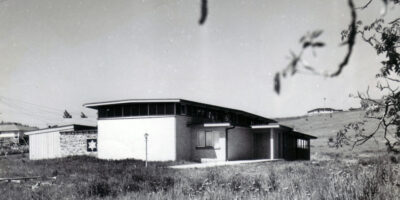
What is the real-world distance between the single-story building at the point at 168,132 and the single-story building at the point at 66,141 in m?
2.43

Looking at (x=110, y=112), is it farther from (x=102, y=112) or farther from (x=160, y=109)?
(x=160, y=109)

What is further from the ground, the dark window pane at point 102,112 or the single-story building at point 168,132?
the dark window pane at point 102,112

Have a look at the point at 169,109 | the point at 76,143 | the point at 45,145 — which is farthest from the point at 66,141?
the point at 169,109

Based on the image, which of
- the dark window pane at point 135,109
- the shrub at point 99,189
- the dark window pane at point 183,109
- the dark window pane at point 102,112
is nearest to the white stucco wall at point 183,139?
the dark window pane at point 183,109

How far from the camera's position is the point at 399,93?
534 cm

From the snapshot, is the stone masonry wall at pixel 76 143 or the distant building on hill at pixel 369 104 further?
the stone masonry wall at pixel 76 143

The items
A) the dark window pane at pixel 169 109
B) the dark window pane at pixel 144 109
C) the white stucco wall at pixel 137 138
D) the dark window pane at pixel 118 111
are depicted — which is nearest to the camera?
the white stucco wall at pixel 137 138

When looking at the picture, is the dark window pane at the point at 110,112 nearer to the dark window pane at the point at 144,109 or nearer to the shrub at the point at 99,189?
the dark window pane at the point at 144,109

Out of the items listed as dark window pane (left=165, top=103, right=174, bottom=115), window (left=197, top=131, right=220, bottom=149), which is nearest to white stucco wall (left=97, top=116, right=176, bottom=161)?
dark window pane (left=165, top=103, right=174, bottom=115)

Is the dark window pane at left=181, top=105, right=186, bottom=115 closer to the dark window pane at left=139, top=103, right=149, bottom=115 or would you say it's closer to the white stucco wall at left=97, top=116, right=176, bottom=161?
the white stucco wall at left=97, top=116, right=176, bottom=161

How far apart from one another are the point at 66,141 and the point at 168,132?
867 cm

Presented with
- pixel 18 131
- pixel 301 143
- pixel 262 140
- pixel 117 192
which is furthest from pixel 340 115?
pixel 117 192

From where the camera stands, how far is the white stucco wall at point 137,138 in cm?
2416

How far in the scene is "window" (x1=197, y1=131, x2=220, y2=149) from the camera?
25.8 meters
